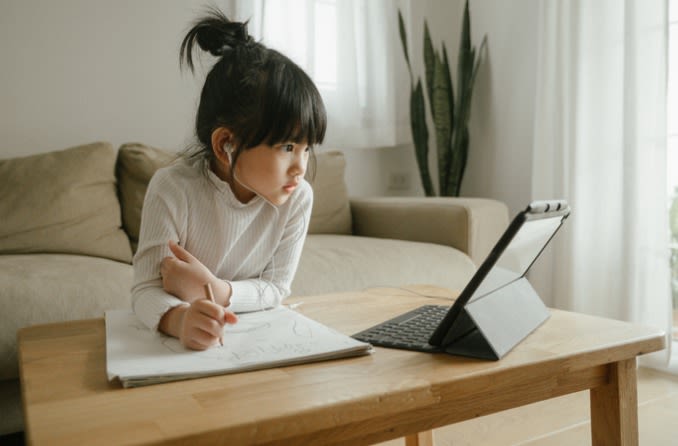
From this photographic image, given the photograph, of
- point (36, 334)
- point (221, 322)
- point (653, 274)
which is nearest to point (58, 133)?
point (36, 334)

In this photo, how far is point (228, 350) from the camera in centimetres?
71

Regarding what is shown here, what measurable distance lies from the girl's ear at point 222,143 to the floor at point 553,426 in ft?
2.61

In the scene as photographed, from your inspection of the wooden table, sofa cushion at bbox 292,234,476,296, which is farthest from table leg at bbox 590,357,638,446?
sofa cushion at bbox 292,234,476,296

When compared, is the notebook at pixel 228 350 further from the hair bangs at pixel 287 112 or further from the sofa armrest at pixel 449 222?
the sofa armrest at pixel 449 222

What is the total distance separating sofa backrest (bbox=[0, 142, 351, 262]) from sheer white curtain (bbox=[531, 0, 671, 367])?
59.2 inches

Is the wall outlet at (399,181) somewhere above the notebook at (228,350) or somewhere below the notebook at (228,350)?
below

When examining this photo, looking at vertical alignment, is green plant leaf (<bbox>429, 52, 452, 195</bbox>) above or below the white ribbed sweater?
above

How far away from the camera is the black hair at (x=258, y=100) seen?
0.87 m

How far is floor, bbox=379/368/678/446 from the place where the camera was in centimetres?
139

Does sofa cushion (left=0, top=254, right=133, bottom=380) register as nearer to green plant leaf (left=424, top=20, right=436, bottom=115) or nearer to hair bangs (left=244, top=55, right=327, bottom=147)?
hair bangs (left=244, top=55, right=327, bottom=147)

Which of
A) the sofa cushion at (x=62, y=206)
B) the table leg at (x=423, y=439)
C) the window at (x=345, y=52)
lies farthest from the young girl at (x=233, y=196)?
the window at (x=345, y=52)

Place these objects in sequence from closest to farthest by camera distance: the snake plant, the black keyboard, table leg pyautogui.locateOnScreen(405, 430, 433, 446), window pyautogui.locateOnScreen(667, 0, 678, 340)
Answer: the black keyboard, table leg pyautogui.locateOnScreen(405, 430, 433, 446), window pyautogui.locateOnScreen(667, 0, 678, 340), the snake plant

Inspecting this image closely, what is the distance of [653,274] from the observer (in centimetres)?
200

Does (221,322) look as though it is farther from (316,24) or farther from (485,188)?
(485,188)
